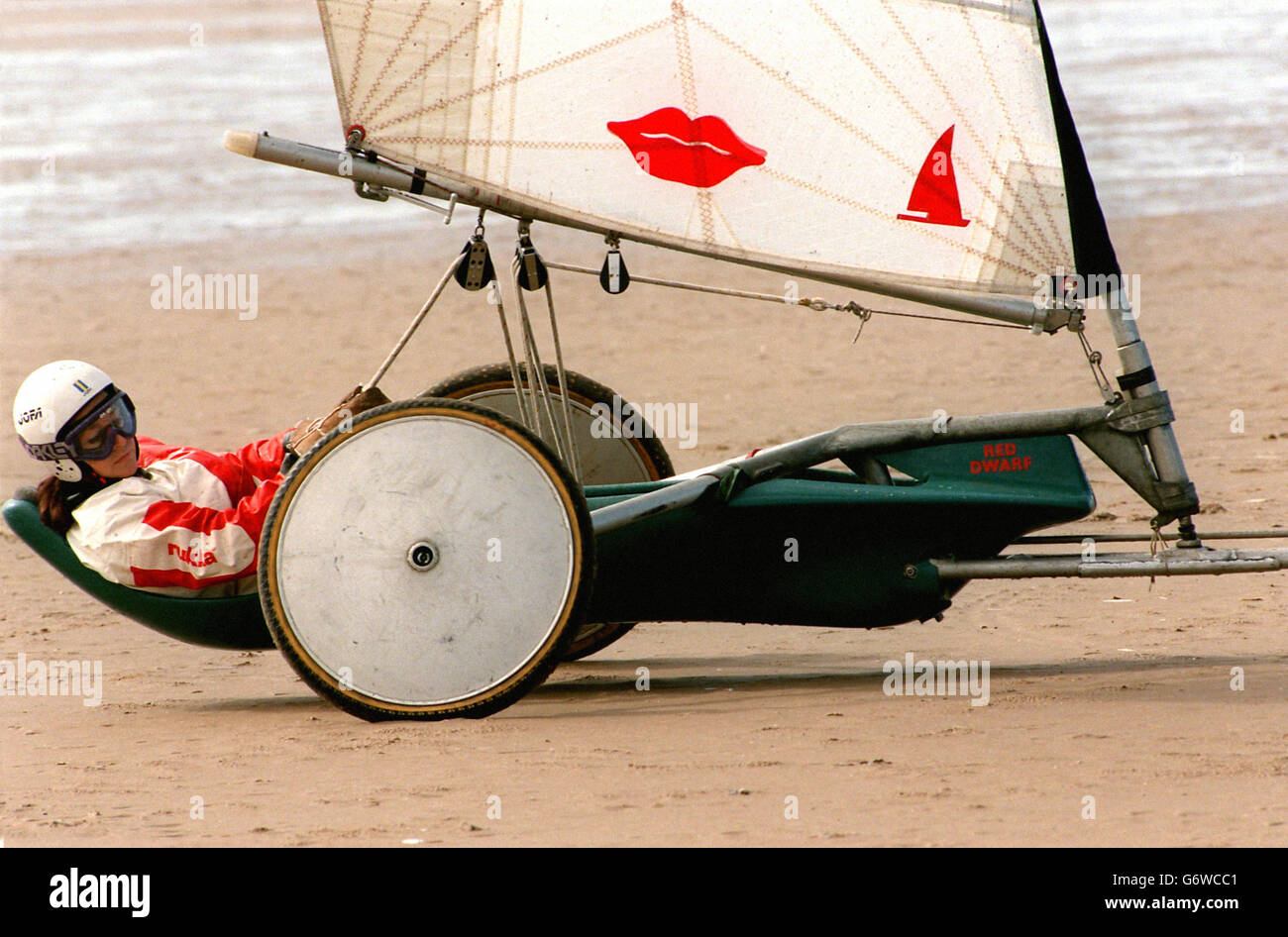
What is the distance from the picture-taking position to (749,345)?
1255 cm

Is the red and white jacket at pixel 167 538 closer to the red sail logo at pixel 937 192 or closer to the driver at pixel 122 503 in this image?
the driver at pixel 122 503

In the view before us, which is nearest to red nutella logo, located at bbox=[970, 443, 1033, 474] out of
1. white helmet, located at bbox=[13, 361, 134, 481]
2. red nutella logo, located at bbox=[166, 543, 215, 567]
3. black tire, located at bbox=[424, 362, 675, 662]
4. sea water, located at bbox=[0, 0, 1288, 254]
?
black tire, located at bbox=[424, 362, 675, 662]

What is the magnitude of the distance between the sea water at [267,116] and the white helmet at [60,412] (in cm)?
973

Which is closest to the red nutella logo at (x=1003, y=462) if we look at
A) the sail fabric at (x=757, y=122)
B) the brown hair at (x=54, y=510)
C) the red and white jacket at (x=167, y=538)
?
the sail fabric at (x=757, y=122)

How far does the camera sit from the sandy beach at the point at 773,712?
477cm

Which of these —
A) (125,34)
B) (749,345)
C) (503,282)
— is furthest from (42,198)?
(125,34)

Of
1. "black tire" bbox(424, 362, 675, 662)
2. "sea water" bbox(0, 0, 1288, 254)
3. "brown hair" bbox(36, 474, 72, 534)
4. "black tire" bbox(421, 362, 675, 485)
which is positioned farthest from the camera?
"sea water" bbox(0, 0, 1288, 254)

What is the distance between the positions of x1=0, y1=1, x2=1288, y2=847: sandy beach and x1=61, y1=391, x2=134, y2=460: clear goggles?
0.87 m

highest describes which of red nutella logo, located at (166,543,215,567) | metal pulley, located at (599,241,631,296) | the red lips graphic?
the red lips graphic

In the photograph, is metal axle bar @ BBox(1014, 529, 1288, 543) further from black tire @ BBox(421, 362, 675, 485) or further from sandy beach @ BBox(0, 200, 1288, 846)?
black tire @ BBox(421, 362, 675, 485)

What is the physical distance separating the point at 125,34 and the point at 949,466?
2521 centimetres

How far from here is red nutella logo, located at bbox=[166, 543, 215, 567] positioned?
224 inches

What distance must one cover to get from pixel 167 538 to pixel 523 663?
3.78 feet

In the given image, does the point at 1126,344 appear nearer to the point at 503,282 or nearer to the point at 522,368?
the point at 522,368
